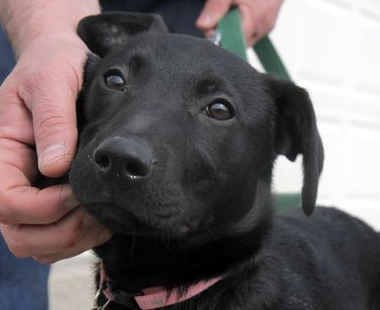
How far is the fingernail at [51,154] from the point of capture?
62.1 inches

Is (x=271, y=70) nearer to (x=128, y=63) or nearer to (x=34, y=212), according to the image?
(x=128, y=63)

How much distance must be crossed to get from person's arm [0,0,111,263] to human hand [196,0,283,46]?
79 cm

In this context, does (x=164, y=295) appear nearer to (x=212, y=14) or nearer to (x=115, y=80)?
(x=115, y=80)

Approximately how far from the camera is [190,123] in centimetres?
176

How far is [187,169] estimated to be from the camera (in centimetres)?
168

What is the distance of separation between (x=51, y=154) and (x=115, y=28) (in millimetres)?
830

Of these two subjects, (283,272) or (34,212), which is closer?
(34,212)

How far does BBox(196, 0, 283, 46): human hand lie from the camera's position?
8.44ft

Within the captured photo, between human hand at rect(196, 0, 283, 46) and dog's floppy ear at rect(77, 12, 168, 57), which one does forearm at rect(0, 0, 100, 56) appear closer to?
dog's floppy ear at rect(77, 12, 168, 57)

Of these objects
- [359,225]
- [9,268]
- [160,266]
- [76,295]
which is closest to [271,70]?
[359,225]

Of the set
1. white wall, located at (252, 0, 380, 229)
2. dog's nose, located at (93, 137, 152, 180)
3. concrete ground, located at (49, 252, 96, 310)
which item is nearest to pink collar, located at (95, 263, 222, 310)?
dog's nose, located at (93, 137, 152, 180)

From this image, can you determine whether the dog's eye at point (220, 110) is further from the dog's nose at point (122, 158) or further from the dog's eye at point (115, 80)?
the dog's nose at point (122, 158)

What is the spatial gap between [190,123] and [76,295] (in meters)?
2.80

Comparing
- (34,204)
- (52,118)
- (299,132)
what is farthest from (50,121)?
(299,132)
